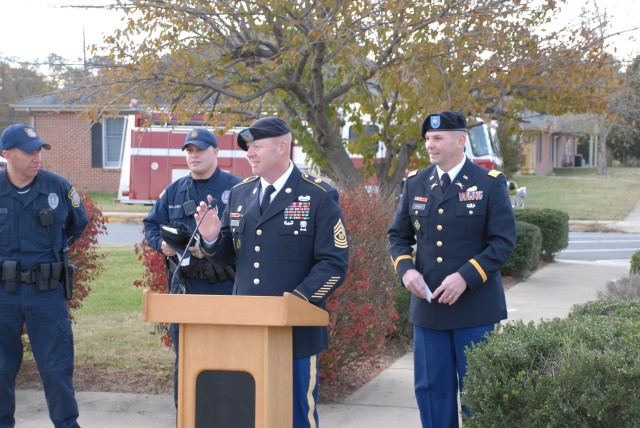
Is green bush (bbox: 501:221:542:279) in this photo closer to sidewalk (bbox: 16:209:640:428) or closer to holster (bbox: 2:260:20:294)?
sidewalk (bbox: 16:209:640:428)

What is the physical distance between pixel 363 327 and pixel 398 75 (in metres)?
3.42

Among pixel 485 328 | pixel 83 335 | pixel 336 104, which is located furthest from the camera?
pixel 336 104

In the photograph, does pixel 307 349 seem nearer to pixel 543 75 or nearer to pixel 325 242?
pixel 325 242

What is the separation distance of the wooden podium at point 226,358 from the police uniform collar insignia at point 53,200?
2059 mm

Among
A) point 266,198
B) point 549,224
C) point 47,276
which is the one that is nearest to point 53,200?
point 47,276

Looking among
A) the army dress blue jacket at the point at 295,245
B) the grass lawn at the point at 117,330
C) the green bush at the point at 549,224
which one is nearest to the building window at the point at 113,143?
the grass lawn at the point at 117,330

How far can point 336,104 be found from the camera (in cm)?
1023

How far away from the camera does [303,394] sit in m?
3.84

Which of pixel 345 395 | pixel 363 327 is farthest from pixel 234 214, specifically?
pixel 345 395

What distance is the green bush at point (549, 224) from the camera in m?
14.2

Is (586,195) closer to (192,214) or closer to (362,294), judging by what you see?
(362,294)

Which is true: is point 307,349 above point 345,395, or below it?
above

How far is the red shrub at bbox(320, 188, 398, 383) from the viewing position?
6160 mm

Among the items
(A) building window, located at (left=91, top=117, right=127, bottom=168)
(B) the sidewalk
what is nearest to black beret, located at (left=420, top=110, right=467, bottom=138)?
(B) the sidewalk
